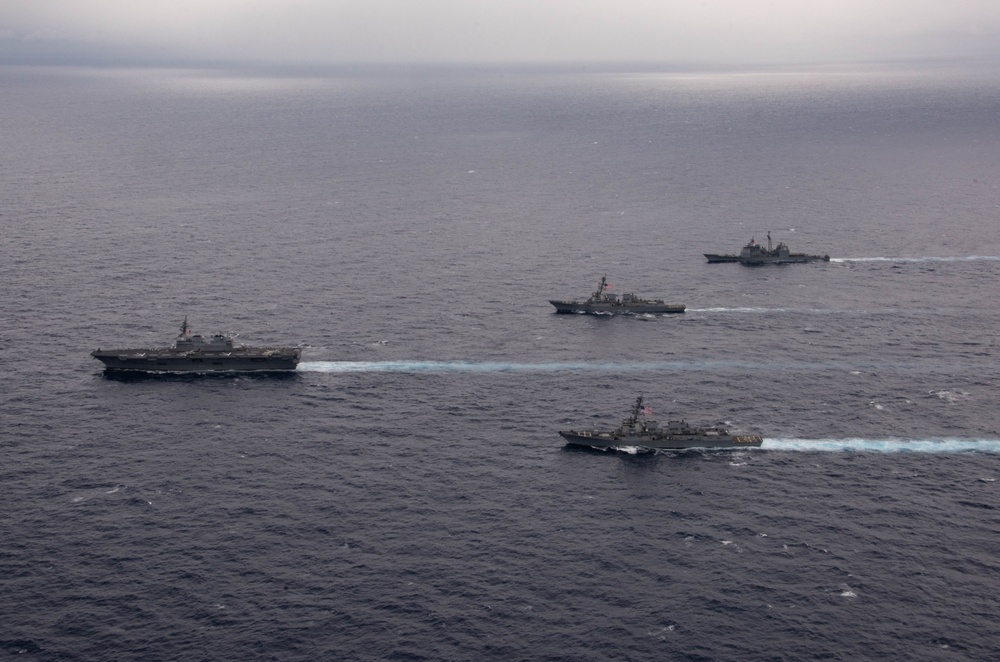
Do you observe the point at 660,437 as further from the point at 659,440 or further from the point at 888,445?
the point at 888,445

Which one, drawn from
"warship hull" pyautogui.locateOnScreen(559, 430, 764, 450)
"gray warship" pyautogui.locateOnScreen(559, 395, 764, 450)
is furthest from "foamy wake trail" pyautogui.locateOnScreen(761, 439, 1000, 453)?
"gray warship" pyautogui.locateOnScreen(559, 395, 764, 450)

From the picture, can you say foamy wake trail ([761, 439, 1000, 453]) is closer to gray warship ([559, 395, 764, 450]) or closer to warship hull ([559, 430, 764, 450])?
warship hull ([559, 430, 764, 450])

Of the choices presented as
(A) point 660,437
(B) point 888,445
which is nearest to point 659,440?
(A) point 660,437

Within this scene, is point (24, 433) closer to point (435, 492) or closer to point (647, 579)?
point (435, 492)

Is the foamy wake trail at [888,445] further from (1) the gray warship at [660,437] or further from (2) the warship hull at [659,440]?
(1) the gray warship at [660,437]

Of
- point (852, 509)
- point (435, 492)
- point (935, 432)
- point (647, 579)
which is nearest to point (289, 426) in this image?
point (435, 492)
